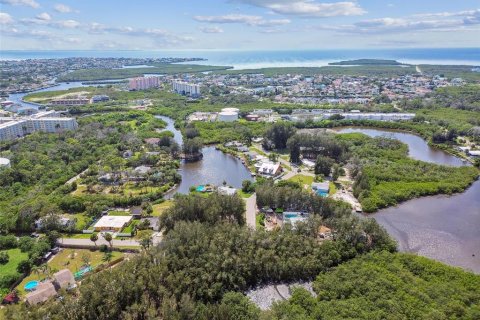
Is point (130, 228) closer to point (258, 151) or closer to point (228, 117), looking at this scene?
point (258, 151)

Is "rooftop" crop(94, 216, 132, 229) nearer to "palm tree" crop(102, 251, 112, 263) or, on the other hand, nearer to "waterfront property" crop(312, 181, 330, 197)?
"palm tree" crop(102, 251, 112, 263)

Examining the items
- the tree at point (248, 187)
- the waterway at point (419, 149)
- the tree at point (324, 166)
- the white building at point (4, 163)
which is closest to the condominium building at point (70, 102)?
the white building at point (4, 163)

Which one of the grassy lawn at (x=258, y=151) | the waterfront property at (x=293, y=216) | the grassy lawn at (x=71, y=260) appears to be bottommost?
the grassy lawn at (x=71, y=260)

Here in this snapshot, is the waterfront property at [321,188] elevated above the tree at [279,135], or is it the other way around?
the tree at [279,135]

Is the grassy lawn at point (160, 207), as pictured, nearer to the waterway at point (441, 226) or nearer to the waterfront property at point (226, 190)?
the waterfront property at point (226, 190)

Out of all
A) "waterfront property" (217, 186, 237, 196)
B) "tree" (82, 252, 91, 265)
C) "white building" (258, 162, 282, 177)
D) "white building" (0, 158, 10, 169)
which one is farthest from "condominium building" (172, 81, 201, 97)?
"tree" (82, 252, 91, 265)

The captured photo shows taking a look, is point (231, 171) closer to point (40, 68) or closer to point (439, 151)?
point (439, 151)

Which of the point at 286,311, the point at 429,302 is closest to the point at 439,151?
the point at 429,302
